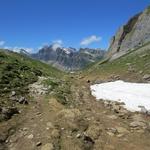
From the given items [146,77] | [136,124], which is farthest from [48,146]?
[146,77]

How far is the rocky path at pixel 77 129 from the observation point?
17.0 m

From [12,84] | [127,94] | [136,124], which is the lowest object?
[136,124]

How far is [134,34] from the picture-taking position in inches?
3910

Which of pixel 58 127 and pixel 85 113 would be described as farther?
pixel 85 113

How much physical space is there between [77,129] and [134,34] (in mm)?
85087

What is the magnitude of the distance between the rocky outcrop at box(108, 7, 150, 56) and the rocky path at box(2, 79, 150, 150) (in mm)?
62895

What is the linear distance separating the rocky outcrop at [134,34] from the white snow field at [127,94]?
168 ft

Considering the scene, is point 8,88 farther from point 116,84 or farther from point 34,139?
point 116,84

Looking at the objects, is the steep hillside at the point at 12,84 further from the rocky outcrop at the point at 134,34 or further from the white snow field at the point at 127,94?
the rocky outcrop at the point at 134,34

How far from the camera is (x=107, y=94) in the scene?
99.9 ft

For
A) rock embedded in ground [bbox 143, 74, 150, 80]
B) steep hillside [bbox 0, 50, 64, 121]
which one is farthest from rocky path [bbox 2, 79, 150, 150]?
rock embedded in ground [bbox 143, 74, 150, 80]

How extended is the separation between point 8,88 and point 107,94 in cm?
1097

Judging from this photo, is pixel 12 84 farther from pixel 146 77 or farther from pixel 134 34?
pixel 134 34

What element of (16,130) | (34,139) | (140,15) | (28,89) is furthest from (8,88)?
(140,15)
